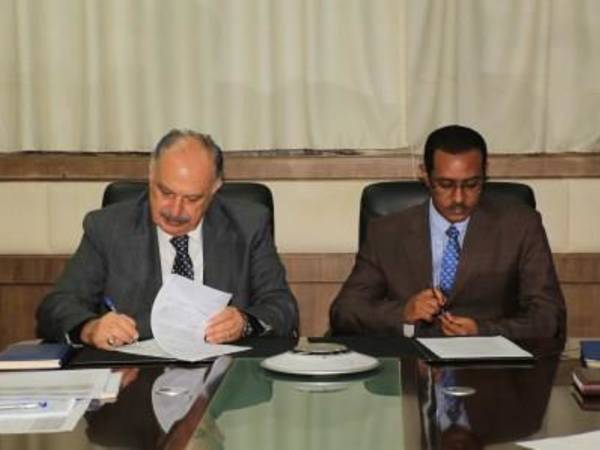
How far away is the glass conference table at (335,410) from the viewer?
5.30 ft

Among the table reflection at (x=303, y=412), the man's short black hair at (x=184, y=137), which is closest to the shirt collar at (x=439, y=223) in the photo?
the man's short black hair at (x=184, y=137)

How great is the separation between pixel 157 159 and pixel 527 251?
48.0 inches

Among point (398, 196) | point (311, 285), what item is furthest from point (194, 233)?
point (311, 285)

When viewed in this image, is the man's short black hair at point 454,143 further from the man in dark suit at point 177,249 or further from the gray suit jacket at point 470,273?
the man in dark suit at point 177,249

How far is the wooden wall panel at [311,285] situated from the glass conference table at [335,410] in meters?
1.54

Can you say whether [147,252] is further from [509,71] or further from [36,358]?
[509,71]

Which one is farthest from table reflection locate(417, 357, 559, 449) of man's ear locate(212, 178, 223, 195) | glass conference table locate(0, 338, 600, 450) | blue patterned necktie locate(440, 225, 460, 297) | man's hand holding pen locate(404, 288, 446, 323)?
man's ear locate(212, 178, 223, 195)

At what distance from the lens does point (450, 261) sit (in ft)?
10.5

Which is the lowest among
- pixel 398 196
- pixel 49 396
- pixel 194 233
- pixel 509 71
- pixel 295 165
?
pixel 49 396

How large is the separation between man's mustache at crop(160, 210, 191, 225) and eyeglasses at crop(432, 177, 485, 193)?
0.84 metres

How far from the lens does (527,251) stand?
10.3ft

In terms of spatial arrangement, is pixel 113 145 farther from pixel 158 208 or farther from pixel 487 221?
pixel 487 221

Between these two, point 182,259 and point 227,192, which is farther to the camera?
point 227,192

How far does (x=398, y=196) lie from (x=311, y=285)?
0.70 metres
